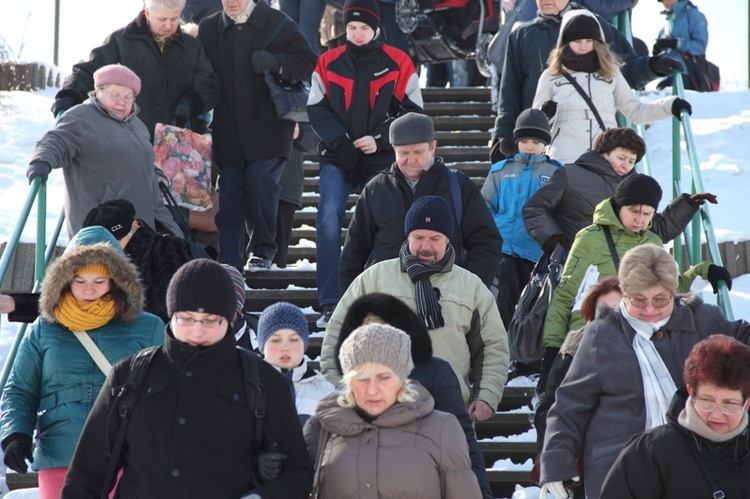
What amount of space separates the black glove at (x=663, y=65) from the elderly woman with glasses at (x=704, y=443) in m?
5.13

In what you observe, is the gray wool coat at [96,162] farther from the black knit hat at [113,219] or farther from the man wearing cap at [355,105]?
the man wearing cap at [355,105]

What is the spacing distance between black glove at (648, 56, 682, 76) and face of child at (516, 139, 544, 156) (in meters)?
1.65

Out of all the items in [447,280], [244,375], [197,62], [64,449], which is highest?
[197,62]

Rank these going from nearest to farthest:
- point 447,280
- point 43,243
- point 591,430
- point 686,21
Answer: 1. point 591,430
2. point 447,280
3. point 43,243
4. point 686,21

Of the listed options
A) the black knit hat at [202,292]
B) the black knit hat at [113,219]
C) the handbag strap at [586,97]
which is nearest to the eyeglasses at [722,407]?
the black knit hat at [202,292]

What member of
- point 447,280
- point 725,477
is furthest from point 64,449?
point 725,477

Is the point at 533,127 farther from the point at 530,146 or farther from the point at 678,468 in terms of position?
the point at 678,468

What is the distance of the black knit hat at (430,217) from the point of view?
6.21m

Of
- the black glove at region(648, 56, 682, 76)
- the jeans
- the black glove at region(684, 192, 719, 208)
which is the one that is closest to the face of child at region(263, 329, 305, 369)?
the black glove at region(684, 192, 719, 208)

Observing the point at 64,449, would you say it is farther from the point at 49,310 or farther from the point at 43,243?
the point at 43,243

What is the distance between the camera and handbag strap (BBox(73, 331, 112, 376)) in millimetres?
5277

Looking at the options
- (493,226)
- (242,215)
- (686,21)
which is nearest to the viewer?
(493,226)

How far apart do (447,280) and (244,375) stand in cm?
188

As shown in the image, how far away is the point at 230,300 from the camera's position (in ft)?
15.2
